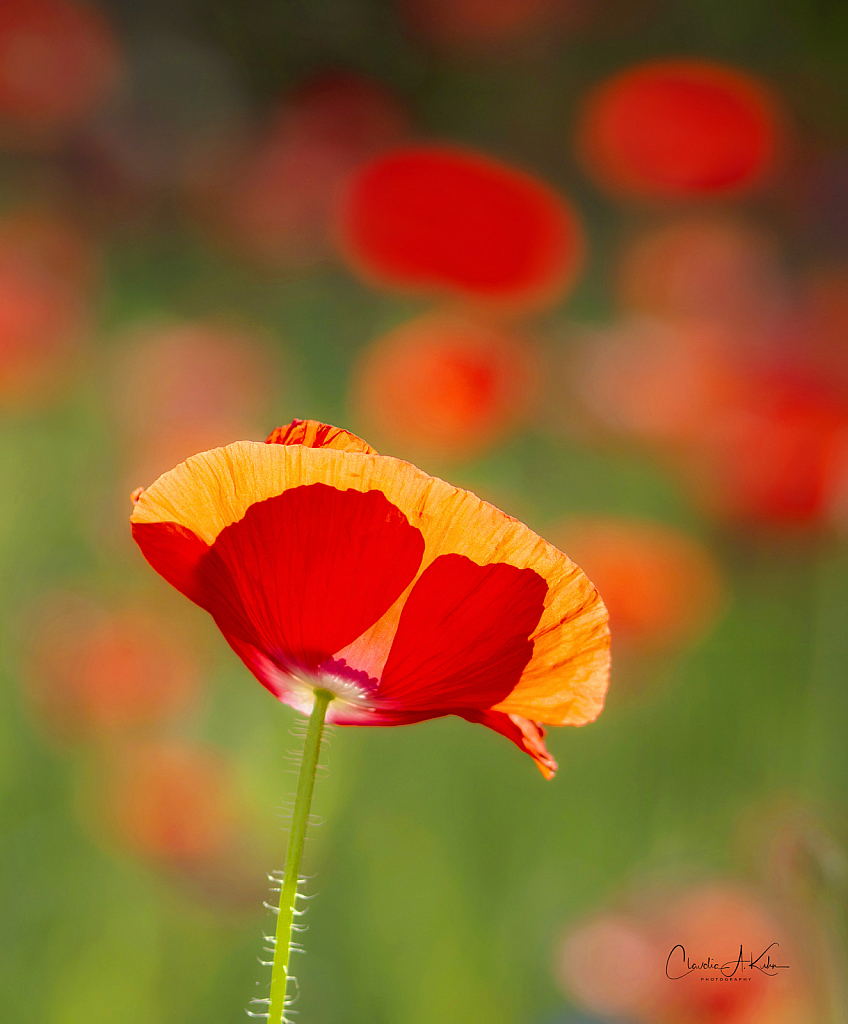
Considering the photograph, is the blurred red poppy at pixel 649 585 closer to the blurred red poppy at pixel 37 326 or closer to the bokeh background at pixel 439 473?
the bokeh background at pixel 439 473

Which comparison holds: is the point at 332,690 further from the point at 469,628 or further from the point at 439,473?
the point at 439,473

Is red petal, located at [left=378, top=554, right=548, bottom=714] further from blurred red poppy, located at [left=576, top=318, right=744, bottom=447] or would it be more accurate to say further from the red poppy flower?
blurred red poppy, located at [left=576, top=318, right=744, bottom=447]

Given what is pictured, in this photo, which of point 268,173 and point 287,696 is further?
point 268,173

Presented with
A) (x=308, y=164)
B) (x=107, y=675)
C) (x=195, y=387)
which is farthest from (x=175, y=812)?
(x=308, y=164)

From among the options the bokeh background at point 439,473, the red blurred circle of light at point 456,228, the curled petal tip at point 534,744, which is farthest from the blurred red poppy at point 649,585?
the curled petal tip at point 534,744

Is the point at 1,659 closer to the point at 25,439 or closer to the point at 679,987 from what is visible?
the point at 25,439

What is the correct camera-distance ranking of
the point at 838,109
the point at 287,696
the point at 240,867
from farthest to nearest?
the point at 838,109, the point at 240,867, the point at 287,696

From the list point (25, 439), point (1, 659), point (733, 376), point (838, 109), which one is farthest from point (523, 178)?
point (838, 109)
